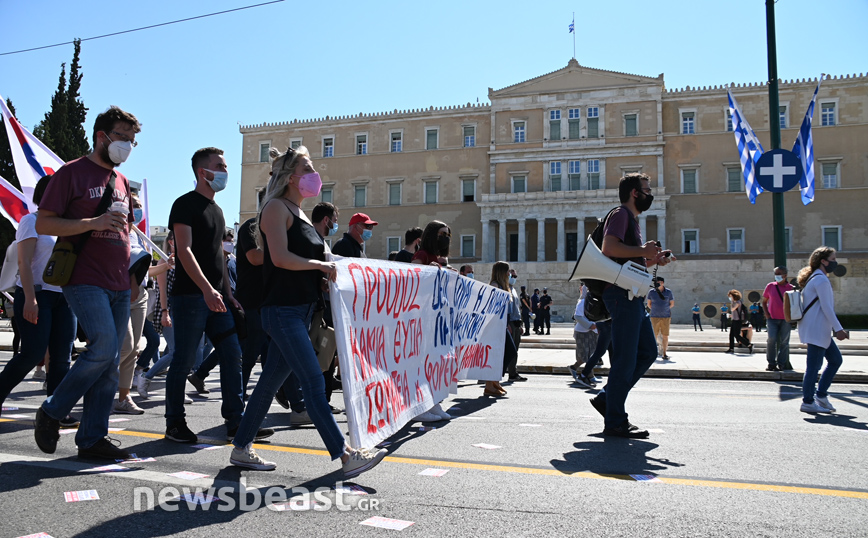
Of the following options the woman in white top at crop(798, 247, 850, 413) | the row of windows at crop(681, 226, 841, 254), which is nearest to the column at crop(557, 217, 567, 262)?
the row of windows at crop(681, 226, 841, 254)

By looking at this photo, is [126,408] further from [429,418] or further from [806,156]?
[806,156]

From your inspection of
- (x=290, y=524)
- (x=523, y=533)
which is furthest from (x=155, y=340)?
(x=523, y=533)

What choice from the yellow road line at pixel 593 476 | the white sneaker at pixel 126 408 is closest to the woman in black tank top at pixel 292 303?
the yellow road line at pixel 593 476

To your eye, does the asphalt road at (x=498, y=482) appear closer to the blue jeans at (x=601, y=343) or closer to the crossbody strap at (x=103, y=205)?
the crossbody strap at (x=103, y=205)

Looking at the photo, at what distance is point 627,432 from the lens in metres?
4.96

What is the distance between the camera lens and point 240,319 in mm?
4809

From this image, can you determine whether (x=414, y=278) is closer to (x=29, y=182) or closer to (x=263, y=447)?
(x=263, y=447)

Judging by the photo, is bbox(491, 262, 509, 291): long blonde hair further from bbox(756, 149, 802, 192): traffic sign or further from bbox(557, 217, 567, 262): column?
bbox(557, 217, 567, 262): column

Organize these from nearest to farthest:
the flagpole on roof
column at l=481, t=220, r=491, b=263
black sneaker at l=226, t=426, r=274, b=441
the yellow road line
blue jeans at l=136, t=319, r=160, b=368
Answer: the yellow road line < black sneaker at l=226, t=426, r=274, b=441 < blue jeans at l=136, t=319, r=160, b=368 < the flagpole on roof < column at l=481, t=220, r=491, b=263

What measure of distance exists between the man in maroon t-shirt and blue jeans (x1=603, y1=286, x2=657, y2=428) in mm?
3317

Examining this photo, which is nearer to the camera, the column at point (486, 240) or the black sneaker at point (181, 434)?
the black sneaker at point (181, 434)

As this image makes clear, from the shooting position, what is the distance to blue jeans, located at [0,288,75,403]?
4.84 meters

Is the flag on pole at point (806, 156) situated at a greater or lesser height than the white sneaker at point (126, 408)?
greater

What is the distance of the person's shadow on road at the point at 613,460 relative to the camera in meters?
3.90
